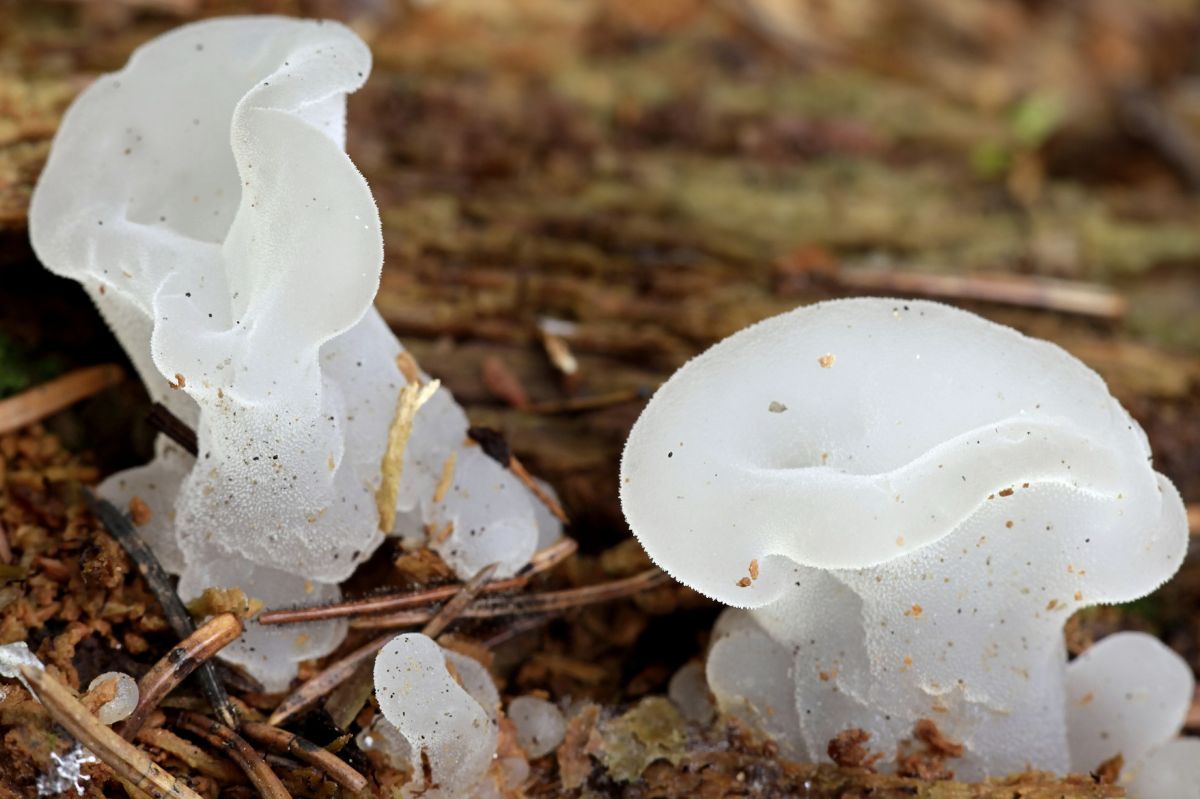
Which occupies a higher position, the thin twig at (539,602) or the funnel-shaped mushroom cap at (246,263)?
the funnel-shaped mushroom cap at (246,263)

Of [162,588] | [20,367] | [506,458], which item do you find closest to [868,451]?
[506,458]

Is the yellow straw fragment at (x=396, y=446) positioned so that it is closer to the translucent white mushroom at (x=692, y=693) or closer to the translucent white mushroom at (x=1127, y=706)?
the translucent white mushroom at (x=692, y=693)

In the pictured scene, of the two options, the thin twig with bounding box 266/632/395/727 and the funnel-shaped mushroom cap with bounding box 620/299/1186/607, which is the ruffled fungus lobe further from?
the thin twig with bounding box 266/632/395/727

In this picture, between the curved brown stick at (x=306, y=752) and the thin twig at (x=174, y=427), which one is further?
the thin twig at (x=174, y=427)

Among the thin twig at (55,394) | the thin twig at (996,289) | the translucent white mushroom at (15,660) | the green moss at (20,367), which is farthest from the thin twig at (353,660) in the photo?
the thin twig at (996,289)

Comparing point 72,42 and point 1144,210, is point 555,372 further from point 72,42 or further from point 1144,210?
point 1144,210

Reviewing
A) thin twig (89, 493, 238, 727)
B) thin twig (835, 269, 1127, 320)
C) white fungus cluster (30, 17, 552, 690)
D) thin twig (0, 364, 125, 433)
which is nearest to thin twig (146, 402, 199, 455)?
white fungus cluster (30, 17, 552, 690)

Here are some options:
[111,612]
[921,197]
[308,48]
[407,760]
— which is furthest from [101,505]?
[921,197]
